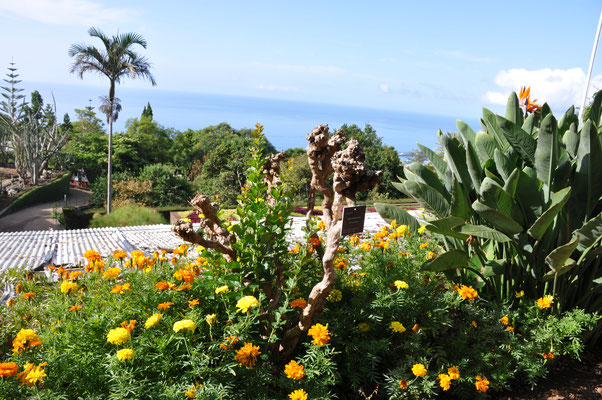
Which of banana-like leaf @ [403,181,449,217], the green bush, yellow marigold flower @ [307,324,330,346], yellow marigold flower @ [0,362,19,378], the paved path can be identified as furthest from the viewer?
the paved path

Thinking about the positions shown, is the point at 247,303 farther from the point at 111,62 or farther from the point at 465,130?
the point at 111,62

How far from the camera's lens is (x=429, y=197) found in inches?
121

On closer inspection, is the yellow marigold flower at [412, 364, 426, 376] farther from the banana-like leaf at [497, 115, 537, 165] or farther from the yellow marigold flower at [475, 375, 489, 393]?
the banana-like leaf at [497, 115, 537, 165]

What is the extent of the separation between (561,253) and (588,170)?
0.74 meters

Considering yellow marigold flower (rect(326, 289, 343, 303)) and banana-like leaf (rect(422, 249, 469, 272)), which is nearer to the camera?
yellow marigold flower (rect(326, 289, 343, 303))

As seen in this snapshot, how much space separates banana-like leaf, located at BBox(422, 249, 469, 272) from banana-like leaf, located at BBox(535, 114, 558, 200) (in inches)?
29.4

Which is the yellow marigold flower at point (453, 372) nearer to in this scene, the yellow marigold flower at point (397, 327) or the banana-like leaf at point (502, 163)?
the yellow marigold flower at point (397, 327)

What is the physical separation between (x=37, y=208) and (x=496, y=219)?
2205 centimetres

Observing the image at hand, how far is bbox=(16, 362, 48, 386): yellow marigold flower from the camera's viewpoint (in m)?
1.60

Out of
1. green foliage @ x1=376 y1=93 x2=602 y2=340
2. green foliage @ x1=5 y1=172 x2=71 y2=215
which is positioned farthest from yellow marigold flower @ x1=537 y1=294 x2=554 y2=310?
green foliage @ x1=5 y1=172 x2=71 y2=215

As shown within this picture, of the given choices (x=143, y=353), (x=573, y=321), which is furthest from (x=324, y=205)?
(x=573, y=321)

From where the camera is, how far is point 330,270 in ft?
7.05

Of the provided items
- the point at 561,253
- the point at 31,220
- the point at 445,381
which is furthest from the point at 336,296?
the point at 31,220

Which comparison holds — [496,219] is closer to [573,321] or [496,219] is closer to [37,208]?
[573,321]
